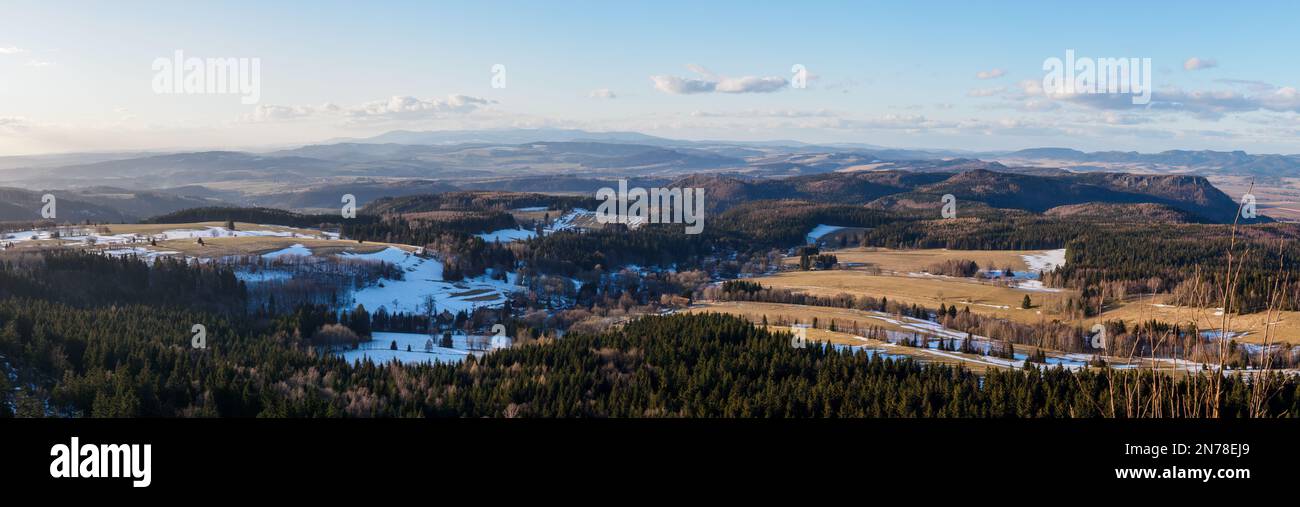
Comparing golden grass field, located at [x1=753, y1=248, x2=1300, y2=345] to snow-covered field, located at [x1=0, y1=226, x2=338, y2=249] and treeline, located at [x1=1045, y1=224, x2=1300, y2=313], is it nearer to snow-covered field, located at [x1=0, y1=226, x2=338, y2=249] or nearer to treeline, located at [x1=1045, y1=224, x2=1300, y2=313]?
treeline, located at [x1=1045, y1=224, x2=1300, y2=313]

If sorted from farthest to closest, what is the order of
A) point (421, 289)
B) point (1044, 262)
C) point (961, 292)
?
1. point (1044, 262)
2. point (961, 292)
3. point (421, 289)

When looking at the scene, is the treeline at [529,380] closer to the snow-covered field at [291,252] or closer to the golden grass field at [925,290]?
the snow-covered field at [291,252]

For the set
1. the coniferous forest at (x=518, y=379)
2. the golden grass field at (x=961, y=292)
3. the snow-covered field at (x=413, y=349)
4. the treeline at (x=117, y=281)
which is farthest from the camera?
the golden grass field at (x=961, y=292)

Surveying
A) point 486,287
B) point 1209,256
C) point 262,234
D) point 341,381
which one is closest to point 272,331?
point 341,381

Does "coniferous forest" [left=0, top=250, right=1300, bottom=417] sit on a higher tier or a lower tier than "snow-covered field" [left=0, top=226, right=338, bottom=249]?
lower

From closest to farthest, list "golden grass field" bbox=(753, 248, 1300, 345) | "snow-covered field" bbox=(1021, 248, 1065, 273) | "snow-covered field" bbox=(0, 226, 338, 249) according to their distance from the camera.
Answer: "golden grass field" bbox=(753, 248, 1300, 345), "snow-covered field" bbox=(0, 226, 338, 249), "snow-covered field" bbox=(1021, 248, 1065, 273)

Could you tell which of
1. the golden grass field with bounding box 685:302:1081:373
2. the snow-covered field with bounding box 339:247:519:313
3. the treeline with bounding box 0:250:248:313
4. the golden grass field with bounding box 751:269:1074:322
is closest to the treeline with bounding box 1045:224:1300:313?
the golden grass field with bounding box 751:269:1074:322

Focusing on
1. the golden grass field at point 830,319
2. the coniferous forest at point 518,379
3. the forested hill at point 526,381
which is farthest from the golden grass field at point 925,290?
the forested hill at point 526,381

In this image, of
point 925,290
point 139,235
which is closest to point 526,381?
point 925,290

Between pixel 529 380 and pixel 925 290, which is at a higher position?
pixel 529 380

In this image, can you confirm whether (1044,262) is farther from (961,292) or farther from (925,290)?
(925,290)
